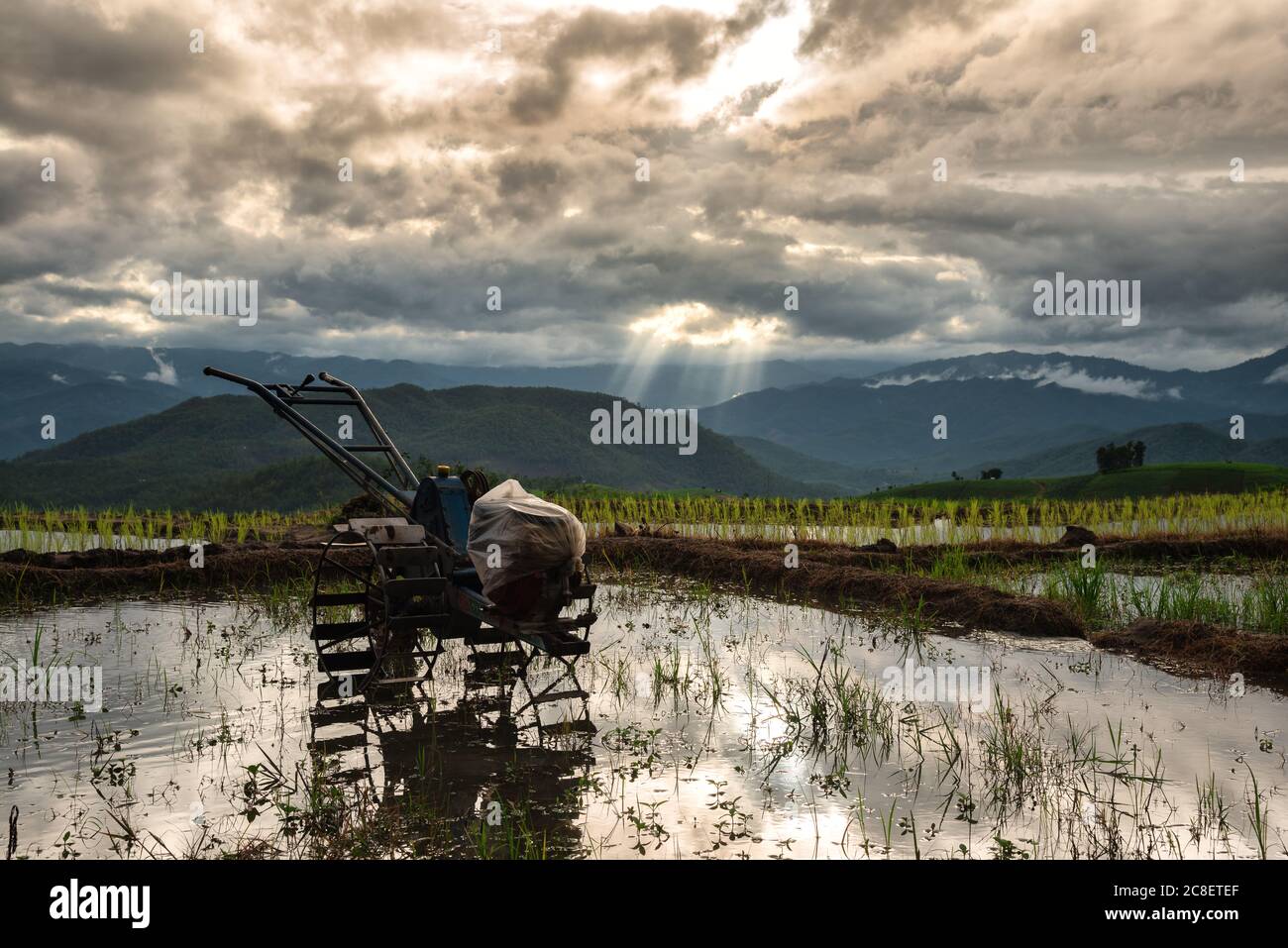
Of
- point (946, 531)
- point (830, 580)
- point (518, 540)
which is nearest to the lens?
point (518, 540)

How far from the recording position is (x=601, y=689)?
23.4ft

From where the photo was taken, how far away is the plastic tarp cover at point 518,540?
648cm

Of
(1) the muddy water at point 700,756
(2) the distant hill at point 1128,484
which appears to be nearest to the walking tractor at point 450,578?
(1) the muddy water at point 700,756

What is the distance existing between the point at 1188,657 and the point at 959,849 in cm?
508

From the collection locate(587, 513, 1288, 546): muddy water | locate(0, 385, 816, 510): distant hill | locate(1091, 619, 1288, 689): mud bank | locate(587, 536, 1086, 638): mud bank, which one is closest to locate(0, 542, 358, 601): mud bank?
locate(587, 536, 1086, 638): mud bank

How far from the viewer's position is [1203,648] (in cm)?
809

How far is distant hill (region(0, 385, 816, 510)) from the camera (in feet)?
284

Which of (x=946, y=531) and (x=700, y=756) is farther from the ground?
(x=946, y=531)

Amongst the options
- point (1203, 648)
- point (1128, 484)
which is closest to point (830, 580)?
point (1203, 648)

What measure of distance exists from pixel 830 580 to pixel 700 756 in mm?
6577

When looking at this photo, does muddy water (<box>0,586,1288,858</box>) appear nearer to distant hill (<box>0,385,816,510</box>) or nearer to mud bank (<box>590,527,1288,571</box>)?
mud bank (<box>590,527,1288,571</box>)

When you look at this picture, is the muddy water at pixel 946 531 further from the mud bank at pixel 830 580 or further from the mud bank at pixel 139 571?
the mud bank at pixel 139 571

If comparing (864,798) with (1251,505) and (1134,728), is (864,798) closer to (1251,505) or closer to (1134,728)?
(1134,728)

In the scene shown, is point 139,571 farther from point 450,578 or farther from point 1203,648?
point 1203,648
